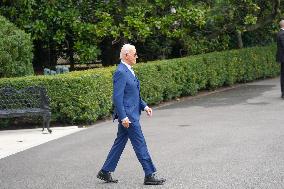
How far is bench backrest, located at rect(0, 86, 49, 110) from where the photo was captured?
12.1 meters

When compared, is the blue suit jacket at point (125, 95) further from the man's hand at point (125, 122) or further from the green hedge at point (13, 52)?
the green hedge at point (13, 52)

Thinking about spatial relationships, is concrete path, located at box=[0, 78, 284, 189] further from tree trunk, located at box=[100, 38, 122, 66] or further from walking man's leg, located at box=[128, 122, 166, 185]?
tree trunk, located at box=[100, 38, 122, 66]

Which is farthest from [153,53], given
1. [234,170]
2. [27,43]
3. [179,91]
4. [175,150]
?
[234,170]

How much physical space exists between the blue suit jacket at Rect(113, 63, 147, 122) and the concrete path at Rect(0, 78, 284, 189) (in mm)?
861

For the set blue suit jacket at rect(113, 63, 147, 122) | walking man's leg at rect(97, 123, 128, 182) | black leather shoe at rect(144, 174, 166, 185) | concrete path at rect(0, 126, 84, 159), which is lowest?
concrete path at rect(0, 126, 84, 159)

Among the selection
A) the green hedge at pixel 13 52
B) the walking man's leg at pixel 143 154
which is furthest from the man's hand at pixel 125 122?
the green hedge at pixel 13 52

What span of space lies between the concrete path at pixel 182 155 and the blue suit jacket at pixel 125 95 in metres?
0.86

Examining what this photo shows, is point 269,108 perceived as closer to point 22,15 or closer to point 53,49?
point 22,15

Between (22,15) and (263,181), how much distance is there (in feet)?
40.7

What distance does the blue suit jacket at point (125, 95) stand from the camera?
6.89m

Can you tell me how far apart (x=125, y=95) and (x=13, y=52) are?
25.9 ft

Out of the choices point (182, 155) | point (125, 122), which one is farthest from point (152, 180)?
point (182, 155)

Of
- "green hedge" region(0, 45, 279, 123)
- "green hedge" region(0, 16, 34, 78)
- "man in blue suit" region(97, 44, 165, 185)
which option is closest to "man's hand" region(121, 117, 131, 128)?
"man in blue suit" region(97, 44, 165, 185)

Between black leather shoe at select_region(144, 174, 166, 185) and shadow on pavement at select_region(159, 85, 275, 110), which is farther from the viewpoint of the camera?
shadow on pavement at select_region(159, 85, 275, 110)
